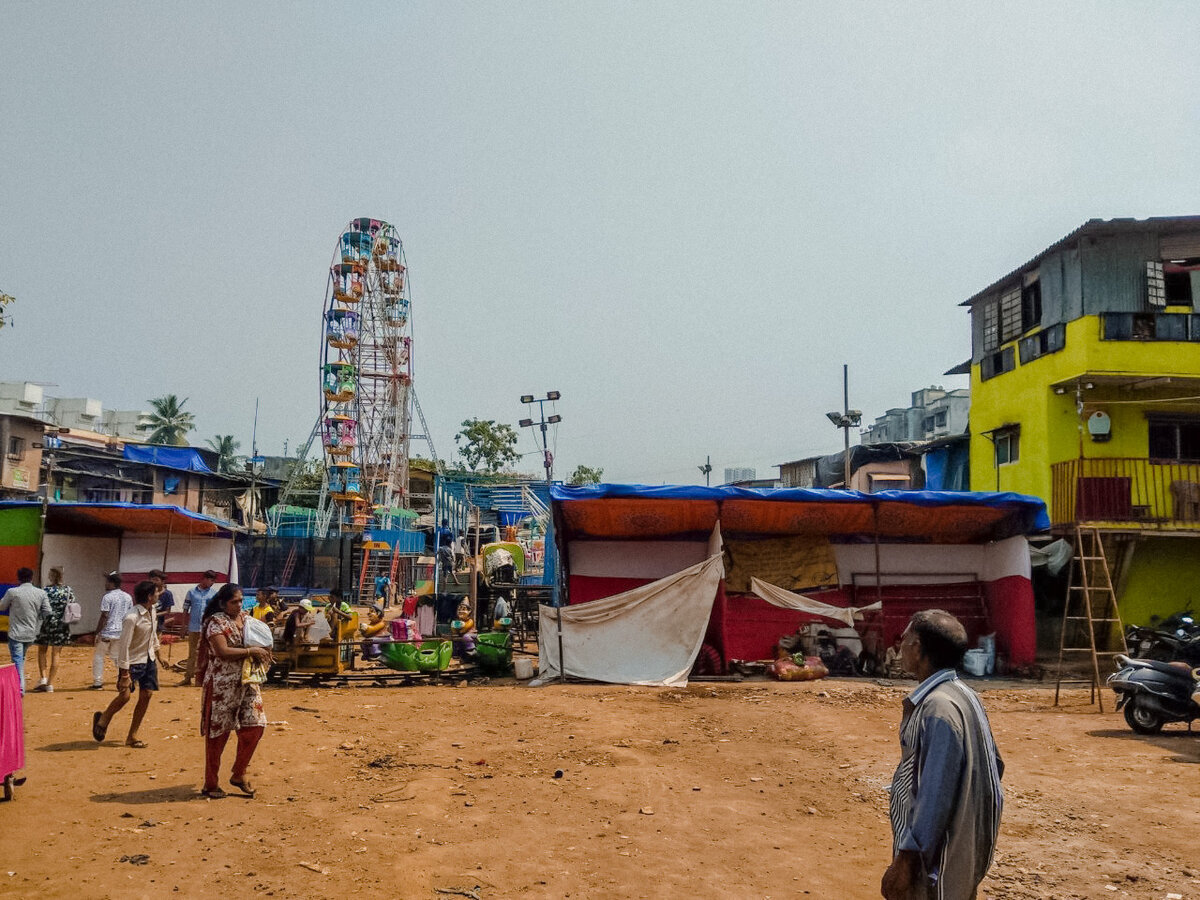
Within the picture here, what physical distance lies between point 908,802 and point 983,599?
47.4ft

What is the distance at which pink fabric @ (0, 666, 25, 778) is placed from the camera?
6.04 m

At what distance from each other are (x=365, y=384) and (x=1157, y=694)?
32.4 m

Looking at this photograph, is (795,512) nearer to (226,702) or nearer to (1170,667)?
(1170,667)

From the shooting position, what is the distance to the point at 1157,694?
31.5 ft

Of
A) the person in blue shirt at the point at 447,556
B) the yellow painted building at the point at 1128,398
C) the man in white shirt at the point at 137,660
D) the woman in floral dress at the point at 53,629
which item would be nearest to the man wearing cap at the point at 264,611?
the woman in floral dress at the point at 53,629

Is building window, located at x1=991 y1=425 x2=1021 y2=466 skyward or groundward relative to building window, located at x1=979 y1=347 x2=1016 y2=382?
groundward

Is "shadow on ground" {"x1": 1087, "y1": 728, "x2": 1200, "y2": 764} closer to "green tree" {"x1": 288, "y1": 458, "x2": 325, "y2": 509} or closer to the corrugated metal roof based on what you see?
the corrugated metal roof

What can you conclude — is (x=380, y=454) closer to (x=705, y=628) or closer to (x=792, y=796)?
(x=705, y=628)

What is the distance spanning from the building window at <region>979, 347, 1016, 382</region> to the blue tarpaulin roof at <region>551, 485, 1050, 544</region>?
6541mm

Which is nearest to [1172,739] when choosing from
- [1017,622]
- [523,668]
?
[1017,622]

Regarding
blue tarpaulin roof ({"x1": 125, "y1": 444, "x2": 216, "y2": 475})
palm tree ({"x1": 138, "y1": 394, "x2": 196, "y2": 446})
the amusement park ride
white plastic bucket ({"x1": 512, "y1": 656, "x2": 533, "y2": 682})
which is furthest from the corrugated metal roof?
palm tree ({"x1": 138, "y1": 394, "x2": 196, "y2": 446})

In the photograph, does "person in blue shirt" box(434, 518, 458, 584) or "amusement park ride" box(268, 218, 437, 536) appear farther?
"amusement park ride" box(268, 218, 437, 536)

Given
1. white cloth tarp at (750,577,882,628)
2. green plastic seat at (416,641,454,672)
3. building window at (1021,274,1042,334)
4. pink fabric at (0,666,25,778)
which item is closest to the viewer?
pink fabric at (0,666,25,778)

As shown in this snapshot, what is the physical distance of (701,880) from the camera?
502 cm
